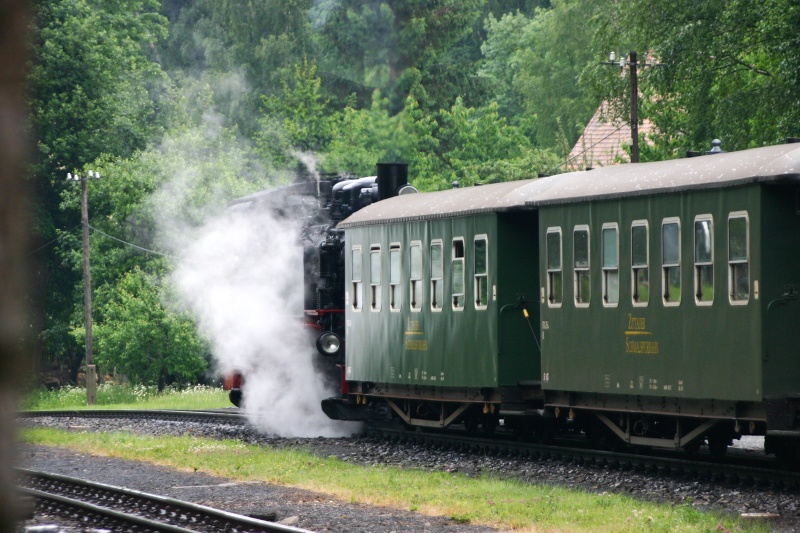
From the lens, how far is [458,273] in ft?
57.8

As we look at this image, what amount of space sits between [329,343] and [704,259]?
31.4 ft

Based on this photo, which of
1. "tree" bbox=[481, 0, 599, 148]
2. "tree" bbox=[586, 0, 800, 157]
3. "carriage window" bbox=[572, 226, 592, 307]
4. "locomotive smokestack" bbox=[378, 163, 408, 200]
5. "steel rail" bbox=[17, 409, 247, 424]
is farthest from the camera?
"tree" bbox=[481, 0, 599, 148]

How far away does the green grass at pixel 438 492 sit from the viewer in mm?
10156

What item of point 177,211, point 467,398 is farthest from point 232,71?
point 467,398

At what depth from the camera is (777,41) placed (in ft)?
76.6

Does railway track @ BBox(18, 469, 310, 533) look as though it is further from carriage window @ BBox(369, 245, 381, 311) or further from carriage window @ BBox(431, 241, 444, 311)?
carriage window @ BBox(369, 245, 381, 311)

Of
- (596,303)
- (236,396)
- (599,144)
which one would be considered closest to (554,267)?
(596,303)

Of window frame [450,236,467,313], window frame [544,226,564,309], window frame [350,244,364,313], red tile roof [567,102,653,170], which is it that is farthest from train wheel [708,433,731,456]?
red tile roof [567,102,653,170]

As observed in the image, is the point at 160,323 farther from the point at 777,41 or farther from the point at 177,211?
the point at 777,41

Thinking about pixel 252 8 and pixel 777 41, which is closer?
pixel 777 41

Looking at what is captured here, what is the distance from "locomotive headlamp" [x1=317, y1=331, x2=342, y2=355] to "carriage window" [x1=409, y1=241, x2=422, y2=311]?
9.94 ft

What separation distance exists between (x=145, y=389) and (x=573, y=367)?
2551 centimetres

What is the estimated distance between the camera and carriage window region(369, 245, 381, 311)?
19.9 metres

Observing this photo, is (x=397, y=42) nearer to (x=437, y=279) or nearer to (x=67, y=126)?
(x=67, y=126)
